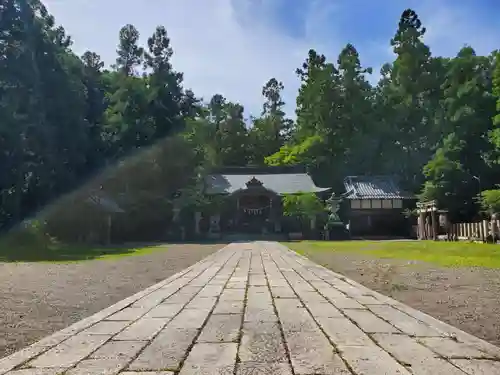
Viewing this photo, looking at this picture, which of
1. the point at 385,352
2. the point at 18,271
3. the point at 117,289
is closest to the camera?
the point at 385,352

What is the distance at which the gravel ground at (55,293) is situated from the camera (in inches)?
187

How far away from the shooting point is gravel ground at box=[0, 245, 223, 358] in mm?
4752

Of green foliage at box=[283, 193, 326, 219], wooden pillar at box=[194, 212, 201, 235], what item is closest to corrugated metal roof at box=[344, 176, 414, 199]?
green foliage at box=[283, 193, 326, 219]

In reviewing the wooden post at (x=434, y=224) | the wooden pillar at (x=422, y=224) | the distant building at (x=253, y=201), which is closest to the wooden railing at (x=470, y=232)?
the wooden post at (x=434, y=224)

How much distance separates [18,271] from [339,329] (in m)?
9.08

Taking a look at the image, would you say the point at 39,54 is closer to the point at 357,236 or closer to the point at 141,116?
the point at 141,116

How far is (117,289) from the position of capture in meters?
7.71

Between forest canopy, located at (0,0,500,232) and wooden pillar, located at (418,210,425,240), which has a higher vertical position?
forest canopy, located at (0,0,500,232)

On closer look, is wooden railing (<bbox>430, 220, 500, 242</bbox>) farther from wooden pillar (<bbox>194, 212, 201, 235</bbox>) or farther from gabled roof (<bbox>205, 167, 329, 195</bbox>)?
wooden pillar (<bbox>194, 212, 201, 235</bbox>)

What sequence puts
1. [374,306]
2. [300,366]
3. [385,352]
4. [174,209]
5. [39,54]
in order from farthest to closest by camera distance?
[174,209] → [39,54] → [374,306] → [385,352] → [300,366]

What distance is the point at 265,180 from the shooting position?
41.0m

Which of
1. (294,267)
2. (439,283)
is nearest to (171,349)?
(439,283)

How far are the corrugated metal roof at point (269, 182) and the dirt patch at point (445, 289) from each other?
26.9 meters

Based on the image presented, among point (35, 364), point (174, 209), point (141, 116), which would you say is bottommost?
point (35, 364)
